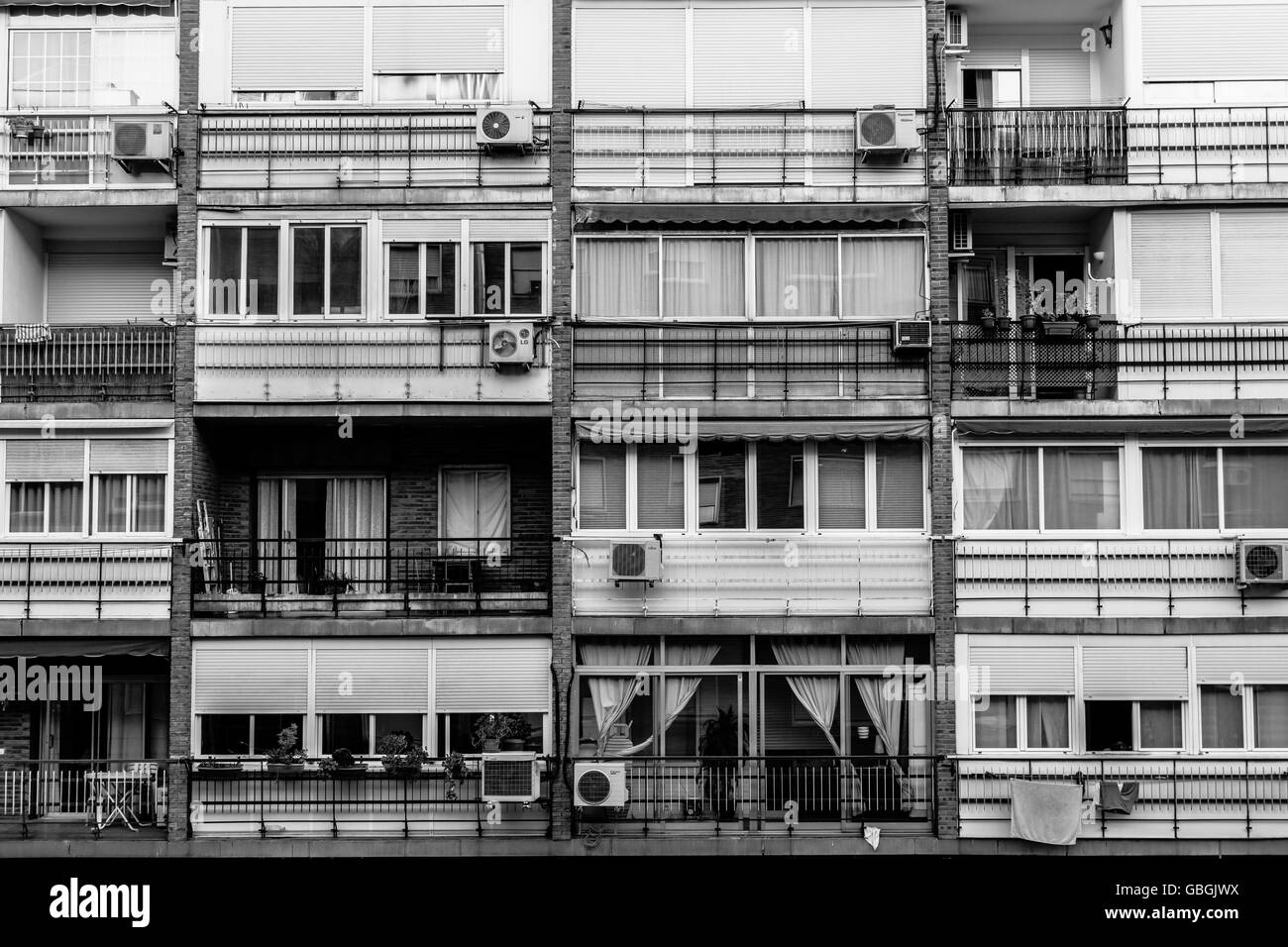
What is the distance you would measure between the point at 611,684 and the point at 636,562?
5.56 ft

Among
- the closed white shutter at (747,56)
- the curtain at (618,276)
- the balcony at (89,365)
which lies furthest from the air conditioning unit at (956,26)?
the balcony at (89,365)

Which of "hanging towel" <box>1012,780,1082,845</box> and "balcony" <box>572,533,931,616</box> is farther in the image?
"balcony" <box>572,533,931,616</box>

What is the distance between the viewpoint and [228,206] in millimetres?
18312

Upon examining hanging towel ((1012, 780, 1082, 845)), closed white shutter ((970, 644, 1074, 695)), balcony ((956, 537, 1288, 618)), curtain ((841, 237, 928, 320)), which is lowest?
hanging towel ((1012, 780, 1082, 845))

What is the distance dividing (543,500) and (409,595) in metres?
2.38

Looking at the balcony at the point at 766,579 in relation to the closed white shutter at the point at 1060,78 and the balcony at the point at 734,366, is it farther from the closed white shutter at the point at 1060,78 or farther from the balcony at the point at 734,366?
the closed white shutter at the point at 1060,78

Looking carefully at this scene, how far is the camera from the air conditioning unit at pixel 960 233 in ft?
61.2

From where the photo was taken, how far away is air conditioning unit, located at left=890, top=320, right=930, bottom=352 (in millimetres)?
17844

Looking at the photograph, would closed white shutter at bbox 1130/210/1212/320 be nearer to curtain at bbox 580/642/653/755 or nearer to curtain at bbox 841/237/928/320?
curtain at bbox 841/237/928/320

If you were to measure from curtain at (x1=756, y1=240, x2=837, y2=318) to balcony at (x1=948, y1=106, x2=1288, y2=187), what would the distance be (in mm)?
2103

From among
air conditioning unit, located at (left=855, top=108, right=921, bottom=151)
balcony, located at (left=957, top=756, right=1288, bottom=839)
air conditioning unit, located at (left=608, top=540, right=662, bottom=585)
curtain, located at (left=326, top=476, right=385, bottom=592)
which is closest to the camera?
balcony, located at (left=957, top=756, right=1288, bottom=839)

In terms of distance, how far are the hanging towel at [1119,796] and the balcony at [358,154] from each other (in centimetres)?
1076

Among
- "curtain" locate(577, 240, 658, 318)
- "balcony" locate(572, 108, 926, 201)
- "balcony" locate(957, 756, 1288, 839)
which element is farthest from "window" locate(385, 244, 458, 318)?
"balcony" locate(957, 756, 1288, 839)
